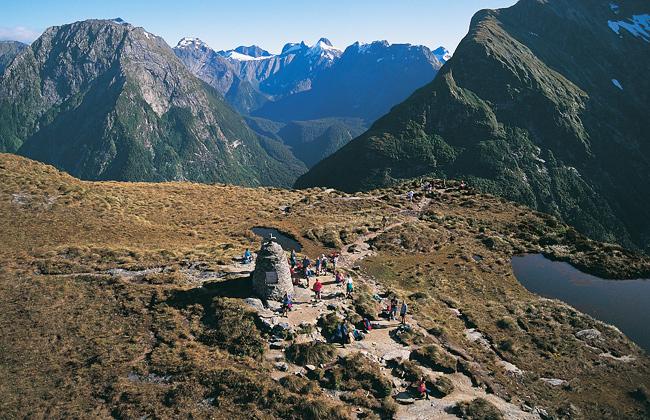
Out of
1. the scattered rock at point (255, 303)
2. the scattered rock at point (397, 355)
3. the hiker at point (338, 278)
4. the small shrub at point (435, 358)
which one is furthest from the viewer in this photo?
the hiker at point (338, 278)

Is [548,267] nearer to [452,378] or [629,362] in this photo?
[629,362]

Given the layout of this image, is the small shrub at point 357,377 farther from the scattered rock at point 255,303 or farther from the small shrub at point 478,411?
the scattered rock at point 255,303

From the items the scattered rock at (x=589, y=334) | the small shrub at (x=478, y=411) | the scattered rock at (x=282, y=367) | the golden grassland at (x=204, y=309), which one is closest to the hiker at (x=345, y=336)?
the scattered rock at (x=282, y=367)

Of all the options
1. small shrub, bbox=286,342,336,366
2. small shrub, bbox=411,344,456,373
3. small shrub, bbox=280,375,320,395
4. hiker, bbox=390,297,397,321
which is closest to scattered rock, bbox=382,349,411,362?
small shrub, bbox=411,344,456,373

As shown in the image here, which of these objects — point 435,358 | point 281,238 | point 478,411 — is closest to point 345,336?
point 435,358

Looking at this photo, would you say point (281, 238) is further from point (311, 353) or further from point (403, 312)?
point (311, 353)

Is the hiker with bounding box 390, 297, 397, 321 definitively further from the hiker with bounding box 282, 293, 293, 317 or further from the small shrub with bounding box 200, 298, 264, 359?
the small shrub with bounding box 200, 298, 264, 359
